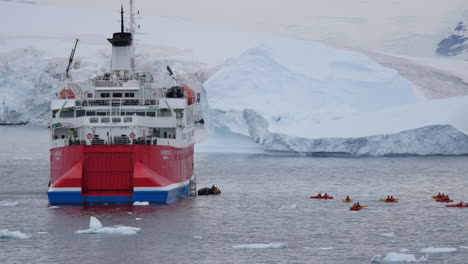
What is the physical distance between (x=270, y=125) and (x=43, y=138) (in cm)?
3933

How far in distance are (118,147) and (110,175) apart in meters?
1.09

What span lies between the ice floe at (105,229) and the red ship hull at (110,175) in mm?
4005

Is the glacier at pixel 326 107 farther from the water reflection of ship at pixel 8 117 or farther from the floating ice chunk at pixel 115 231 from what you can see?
the water reflection of ship at pixel 8 117

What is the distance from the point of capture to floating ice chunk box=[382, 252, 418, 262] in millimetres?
24969

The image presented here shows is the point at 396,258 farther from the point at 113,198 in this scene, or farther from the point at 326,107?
the point at 326,107

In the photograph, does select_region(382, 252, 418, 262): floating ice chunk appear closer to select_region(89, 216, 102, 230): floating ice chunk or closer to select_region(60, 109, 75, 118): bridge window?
select_region(89, 216, 102, 230): floating ice chunk

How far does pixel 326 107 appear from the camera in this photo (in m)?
59.8

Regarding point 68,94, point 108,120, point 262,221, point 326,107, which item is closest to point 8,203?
point 68,94

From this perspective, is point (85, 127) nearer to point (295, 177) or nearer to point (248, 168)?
point (295, 177)

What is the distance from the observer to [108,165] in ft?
112

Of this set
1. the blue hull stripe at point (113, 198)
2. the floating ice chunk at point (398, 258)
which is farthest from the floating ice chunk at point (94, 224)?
the floating ice chunk at point (398, 258)

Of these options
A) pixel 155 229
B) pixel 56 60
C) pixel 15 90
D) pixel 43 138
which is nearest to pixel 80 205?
pixel 155 229

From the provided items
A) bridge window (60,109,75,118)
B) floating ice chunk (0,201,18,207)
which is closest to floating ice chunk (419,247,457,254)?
bridge window (60,109,75,118)

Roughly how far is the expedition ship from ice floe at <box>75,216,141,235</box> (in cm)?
402
